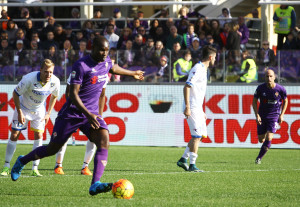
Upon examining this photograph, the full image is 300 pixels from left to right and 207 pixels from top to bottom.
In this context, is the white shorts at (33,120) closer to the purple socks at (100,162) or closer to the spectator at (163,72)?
the purple socks at (100,162)

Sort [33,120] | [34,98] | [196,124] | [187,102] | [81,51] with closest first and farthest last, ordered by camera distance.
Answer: [34,98], [33,120], [187,102], [196,124], [81,51]

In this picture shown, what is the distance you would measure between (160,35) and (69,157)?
7634mm

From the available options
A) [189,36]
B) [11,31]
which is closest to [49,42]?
[11,31]

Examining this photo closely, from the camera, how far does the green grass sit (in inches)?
311

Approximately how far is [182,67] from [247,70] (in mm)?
2065

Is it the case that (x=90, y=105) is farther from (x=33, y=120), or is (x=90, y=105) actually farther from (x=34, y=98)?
(x=33, y=120)

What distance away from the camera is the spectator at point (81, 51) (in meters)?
20.7

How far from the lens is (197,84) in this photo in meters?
12.3

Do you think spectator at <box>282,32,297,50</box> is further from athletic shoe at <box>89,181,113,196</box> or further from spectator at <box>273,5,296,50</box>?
athletic shoe at <box>89,181,113,196</box>

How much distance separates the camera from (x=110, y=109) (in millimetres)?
20750

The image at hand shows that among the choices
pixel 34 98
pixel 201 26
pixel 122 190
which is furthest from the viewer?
pixel 201 26

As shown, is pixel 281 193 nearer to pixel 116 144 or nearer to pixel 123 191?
pixel 123 191

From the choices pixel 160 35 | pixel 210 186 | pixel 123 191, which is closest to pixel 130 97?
pixel 160 35

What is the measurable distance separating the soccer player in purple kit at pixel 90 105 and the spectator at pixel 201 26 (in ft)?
44.1
